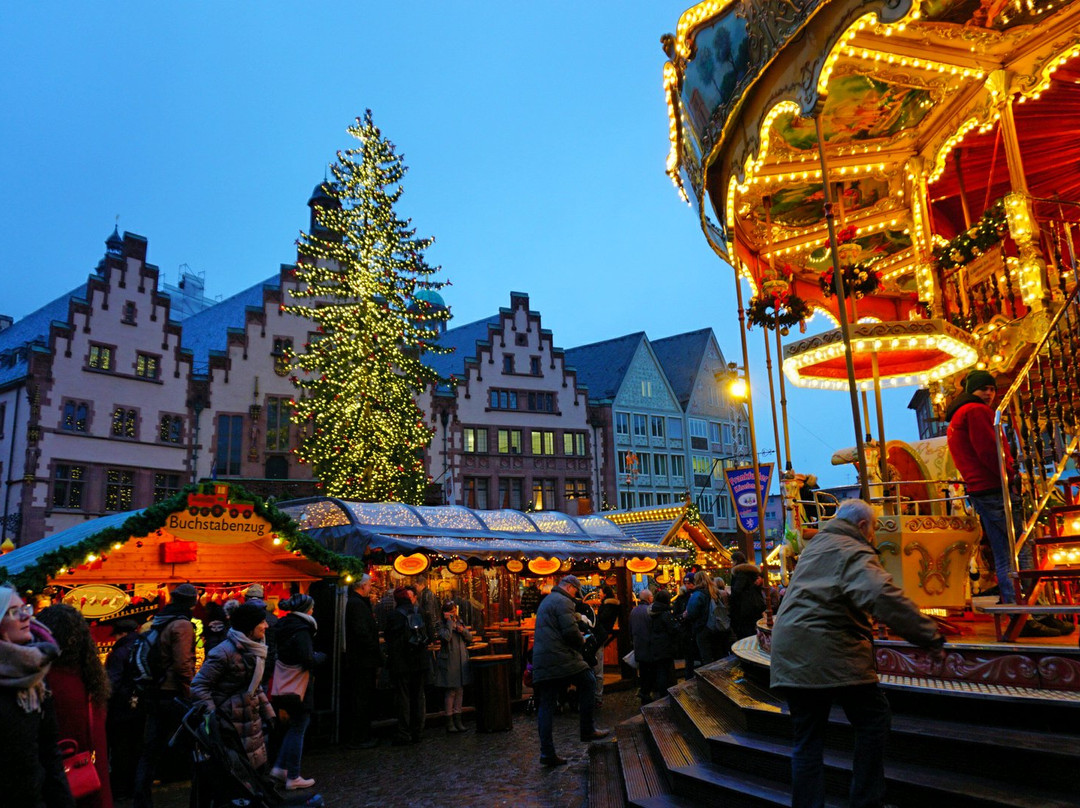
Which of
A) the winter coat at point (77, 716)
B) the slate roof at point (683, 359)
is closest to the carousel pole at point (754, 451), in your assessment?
the winter coat at point (77, 716)

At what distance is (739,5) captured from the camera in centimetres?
888

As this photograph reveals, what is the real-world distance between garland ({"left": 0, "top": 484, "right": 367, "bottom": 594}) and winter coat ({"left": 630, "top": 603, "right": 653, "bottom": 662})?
4357mm

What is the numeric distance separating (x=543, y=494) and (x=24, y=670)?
39.3 metres

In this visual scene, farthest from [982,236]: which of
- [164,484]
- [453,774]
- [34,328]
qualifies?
[34,328]

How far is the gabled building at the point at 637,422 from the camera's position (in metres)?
46.8

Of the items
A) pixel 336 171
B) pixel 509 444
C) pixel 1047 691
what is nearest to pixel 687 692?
pixel 1047 691

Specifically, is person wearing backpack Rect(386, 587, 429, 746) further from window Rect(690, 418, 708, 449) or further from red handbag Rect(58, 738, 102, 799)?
window Rect(690, 418, 708, 449)

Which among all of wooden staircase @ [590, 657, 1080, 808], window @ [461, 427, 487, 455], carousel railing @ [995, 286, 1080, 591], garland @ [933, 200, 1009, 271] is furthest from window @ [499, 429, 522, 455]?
carousel railing @ [995, 286, 1080, 591]

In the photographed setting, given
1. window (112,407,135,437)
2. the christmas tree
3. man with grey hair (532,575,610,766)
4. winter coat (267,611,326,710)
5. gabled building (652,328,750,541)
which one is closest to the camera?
winter coat (267,611,326,710)

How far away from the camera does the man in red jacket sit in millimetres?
6445

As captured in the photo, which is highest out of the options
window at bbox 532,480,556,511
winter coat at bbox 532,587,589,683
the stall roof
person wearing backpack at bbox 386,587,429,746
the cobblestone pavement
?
window at bbox 532,480,556,511

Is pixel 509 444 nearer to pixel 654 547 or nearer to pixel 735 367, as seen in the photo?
pixel 654 547

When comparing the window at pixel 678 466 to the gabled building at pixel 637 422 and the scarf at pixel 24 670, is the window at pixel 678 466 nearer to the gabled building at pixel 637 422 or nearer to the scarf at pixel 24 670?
the gabled building at pixel 637 422

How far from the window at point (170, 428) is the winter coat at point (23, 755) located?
31.8 m
